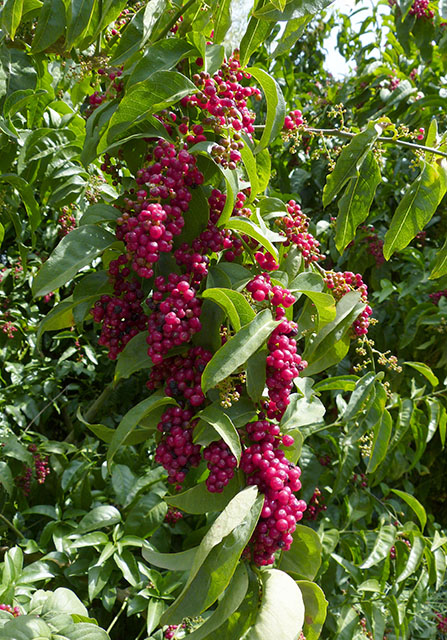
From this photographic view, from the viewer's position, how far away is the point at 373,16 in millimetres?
3123

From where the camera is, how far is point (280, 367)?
0.79 meters

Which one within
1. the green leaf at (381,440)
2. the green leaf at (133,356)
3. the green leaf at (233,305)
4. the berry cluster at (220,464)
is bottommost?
the green leaf at (381,440)

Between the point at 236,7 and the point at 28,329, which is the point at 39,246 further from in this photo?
the point at 236,7

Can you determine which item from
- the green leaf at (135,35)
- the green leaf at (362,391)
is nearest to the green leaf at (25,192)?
the green leaf at (135,35)

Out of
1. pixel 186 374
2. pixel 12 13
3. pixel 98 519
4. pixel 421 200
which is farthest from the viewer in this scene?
pixel 98 519

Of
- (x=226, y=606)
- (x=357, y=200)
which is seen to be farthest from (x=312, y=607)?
(x=357, y=200)

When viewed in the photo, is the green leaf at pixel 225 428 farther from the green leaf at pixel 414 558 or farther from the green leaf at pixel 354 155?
the green leaf at pixel 414 558

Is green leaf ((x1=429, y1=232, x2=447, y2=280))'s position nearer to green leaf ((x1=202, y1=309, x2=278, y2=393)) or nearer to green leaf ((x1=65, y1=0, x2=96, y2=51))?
green leaf ((x1=202, y1=309, x2=278, y2=393))

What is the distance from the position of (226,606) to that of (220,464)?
158 mm

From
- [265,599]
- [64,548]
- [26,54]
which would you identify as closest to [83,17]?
[26,54]

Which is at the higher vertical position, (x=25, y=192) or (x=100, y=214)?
(x=100, y=214)

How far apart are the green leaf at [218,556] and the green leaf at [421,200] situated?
1.69 feet

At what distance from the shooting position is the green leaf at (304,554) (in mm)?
833

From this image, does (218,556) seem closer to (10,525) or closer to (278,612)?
(278,612)
